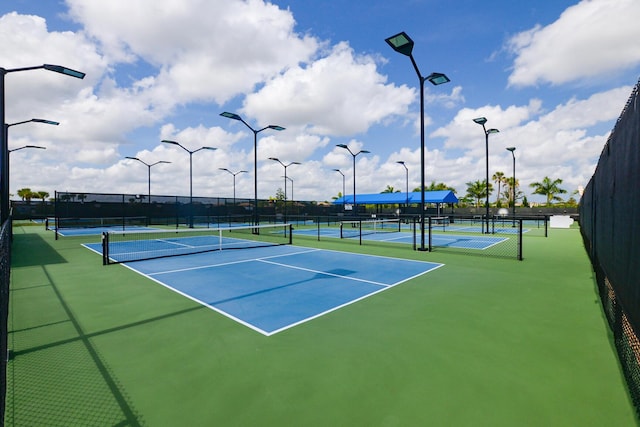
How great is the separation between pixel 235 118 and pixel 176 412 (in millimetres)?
18330

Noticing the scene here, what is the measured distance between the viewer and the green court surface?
326 cm

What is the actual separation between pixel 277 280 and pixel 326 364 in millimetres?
4914

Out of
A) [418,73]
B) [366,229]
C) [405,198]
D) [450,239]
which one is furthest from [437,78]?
[405,198]

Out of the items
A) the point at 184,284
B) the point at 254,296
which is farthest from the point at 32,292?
the point at 254,296

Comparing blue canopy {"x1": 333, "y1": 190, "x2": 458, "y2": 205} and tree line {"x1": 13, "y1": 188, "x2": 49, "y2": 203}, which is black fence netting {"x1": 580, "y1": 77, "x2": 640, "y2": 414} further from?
tree line {"x1": 13, "y1": 188, "x2": 49, "y2": 203}

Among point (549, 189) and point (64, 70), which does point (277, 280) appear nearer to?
point (64, 70)

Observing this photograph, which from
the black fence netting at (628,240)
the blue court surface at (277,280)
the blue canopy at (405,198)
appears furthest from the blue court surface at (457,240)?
the blue canopy at (405,198)

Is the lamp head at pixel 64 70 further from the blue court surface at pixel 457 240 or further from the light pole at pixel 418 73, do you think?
the blue court surface at pixel 457 240

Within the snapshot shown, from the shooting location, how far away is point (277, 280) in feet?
29.5

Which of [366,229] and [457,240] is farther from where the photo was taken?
[366,229]

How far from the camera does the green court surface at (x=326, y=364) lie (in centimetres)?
326

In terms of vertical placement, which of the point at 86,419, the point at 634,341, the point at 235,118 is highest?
the point at 235,118

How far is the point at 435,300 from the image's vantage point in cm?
708

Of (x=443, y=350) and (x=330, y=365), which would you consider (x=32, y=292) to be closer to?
(x=330, y=365)
